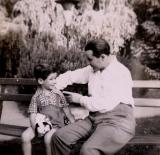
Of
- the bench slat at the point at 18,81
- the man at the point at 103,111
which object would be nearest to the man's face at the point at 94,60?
the man at the point at 103,111

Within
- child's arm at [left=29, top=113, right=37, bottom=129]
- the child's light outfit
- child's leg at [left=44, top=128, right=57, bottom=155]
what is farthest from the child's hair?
child's leg at [left=44, top=128, right=57, bottom=155]

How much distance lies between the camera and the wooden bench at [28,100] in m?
2.70

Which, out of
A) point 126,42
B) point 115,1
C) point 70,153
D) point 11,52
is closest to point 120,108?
point 70,153

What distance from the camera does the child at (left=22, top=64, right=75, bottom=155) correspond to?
2.78 meters

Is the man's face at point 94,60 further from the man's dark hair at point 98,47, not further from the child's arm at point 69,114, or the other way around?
the child's arm at point 69,114

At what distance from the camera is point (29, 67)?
3.14 metres

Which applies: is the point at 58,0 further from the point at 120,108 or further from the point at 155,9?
the point at 120,108

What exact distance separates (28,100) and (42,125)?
49cm

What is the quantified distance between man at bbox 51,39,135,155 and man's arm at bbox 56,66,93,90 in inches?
5.9

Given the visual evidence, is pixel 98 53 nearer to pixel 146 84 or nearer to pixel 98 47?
pixel 98 47

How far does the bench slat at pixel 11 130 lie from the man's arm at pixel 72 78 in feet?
1.26

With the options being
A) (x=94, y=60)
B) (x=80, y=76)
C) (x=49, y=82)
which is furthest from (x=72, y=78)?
(x=94, y=60)

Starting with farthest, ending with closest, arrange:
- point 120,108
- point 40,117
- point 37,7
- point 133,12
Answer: point 37,7, point 133,12, point 40,117, point 120,108

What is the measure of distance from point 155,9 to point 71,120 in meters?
0.86
